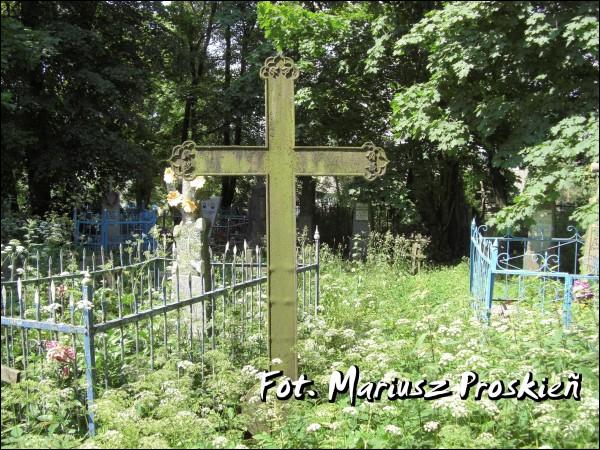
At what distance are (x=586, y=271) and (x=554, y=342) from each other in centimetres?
404

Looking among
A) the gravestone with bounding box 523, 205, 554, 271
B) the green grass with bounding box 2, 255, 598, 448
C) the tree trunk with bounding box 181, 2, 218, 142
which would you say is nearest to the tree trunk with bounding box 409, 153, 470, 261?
the gravestone with bounding box 523, 205, 554, 271

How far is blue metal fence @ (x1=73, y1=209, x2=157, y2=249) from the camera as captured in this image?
14.0 meters

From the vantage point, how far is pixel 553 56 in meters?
7.85

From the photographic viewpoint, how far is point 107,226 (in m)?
→ 14.2

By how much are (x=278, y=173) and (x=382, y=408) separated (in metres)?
1.55

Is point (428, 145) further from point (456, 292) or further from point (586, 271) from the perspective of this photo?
point (586, 271)

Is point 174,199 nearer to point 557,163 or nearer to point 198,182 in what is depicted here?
point 198,182

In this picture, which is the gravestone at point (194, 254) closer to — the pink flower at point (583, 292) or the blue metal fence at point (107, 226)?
the pink flower at point (583, 292)

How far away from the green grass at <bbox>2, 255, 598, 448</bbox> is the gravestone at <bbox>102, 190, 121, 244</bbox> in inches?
437

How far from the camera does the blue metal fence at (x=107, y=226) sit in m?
14.0

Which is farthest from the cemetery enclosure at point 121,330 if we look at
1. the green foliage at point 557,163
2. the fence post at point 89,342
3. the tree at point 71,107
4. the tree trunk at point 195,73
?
the tree trunk at point 195,73

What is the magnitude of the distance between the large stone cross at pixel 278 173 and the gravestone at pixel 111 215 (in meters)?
11.4

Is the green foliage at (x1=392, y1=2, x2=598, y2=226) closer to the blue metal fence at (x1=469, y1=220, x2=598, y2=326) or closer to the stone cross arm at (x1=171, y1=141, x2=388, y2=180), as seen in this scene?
the blue metal fence at (x1=469, y1=220, x2=598, y2=326)

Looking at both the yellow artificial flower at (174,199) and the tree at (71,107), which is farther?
the tree at (71,107)
